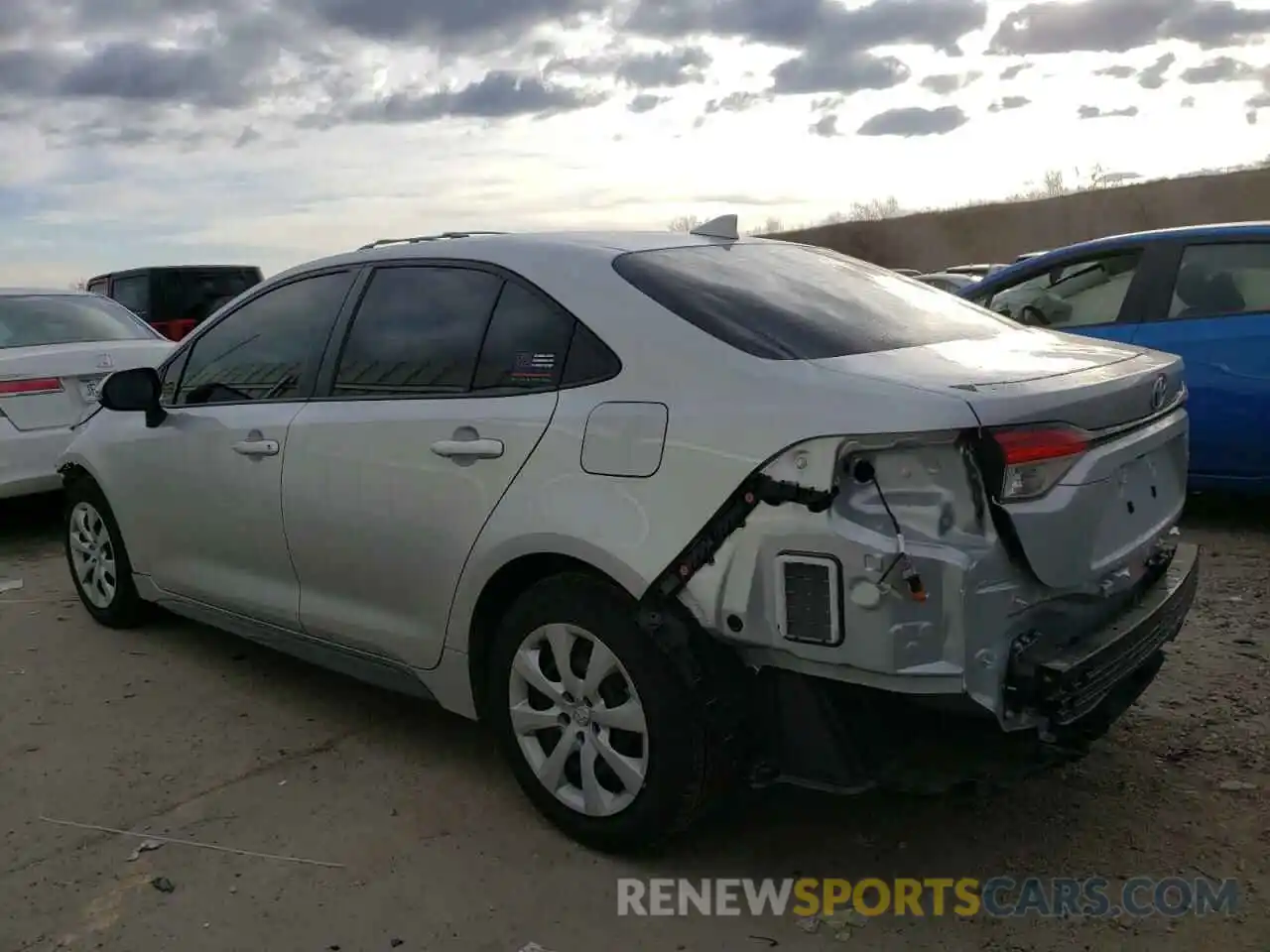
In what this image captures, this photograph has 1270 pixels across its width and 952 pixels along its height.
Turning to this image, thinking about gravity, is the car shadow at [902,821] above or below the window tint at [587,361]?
below

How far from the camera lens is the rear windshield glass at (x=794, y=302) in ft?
9.46

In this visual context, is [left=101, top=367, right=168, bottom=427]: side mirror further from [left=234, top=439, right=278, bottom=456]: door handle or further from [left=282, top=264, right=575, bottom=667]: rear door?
[left=282, top=264, right=575, bottom=667]: rear door


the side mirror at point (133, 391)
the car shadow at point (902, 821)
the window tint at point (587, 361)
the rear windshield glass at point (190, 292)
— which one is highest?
the rear windshield glass at point (190, 292)

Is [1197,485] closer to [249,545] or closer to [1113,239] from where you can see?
[1113,239]

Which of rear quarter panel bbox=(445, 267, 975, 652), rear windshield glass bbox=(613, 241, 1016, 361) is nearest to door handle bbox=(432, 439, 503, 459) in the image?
rear quarter panel bbox=(445, 267, 975, 652)

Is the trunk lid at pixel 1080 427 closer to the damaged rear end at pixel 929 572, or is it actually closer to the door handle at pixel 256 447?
the damaged rear end at pixel 929 572

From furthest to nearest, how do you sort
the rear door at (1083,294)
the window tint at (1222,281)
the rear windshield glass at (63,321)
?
the rear windshield glass at (63,321), the rear door at (1083,294), the window tint at (1222,281)

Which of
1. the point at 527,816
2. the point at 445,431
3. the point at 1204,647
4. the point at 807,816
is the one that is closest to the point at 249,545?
the point at 445,431

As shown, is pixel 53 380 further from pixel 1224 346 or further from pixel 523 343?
pixel 1224 346

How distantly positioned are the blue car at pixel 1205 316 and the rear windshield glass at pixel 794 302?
2649 mm

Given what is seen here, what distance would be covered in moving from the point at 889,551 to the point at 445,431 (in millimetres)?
1400

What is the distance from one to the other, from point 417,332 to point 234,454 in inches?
37.7

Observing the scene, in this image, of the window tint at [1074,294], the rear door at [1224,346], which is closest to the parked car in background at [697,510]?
the rear door at [1224,346]

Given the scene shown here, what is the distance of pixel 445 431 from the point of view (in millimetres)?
3262
